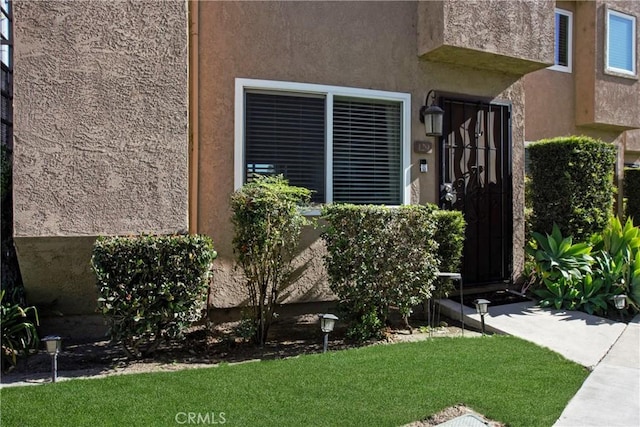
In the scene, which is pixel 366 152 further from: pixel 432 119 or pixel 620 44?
pixel 620 44

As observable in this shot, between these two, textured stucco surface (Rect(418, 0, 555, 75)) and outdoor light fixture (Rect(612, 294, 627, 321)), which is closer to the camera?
outdoor light fixture (Rect(612, 294, 627, 321))

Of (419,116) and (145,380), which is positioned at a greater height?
(419,116)

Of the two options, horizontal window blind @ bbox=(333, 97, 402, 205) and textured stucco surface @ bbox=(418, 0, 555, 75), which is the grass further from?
textured stucco surface @ bbox=(418, 0, 555, 75)

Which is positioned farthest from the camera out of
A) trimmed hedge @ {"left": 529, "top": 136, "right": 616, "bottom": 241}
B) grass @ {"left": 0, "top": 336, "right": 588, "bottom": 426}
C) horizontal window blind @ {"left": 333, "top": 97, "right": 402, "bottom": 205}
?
trimmed hedge @ {"left": 529, "top": 136, "right": 616, "bottom": 241}

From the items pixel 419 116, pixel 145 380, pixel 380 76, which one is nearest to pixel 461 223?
pixel 419 116

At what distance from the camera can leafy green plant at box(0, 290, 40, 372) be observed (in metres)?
5.17

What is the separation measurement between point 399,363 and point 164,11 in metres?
5.08

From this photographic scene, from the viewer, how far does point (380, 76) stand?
7.69 metres

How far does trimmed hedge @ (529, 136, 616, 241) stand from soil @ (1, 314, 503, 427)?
116 inches

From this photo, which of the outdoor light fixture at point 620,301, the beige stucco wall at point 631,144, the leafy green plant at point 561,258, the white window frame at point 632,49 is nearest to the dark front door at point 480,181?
the leafy green plant at point 561,258

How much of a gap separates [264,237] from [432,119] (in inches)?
149

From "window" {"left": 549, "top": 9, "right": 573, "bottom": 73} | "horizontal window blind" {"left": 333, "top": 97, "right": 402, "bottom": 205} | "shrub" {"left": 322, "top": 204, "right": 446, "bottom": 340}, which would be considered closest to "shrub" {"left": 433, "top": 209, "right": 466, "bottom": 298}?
"shrub" {"left": 322, "top": 204, "right": 446, "bottom": 340}

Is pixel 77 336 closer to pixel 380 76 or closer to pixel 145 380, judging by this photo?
pixel 145 380

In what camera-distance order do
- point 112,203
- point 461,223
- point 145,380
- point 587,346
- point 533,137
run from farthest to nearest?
1. point 533,137
2. point 461,223
3. point 587,346
4. point 112,203
5. point 145,380
